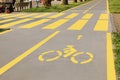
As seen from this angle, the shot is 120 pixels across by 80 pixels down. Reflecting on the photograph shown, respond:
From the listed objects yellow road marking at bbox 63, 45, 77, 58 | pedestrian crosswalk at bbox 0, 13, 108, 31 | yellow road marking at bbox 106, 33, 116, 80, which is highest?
pedestrian crosswalk at bbox 0, 13, 108, 31

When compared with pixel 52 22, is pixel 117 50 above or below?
below

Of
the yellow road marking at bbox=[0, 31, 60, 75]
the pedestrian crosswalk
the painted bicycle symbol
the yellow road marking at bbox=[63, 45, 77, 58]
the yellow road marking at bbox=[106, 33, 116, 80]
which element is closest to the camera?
the yellow road marking at bbox=[106, 33, 116, 80]

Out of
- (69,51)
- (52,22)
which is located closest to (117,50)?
(69,51)

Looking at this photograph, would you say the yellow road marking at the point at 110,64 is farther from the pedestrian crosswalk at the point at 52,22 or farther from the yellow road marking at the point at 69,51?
the pedestrian crosswalk at the point at 52,22

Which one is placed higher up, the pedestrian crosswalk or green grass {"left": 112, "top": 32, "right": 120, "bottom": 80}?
the pedestrian crosswalk

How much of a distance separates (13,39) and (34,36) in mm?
1043

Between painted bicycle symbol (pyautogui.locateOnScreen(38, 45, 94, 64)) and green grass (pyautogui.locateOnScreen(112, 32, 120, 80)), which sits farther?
painted bicycle symbol (pyautogui.locateOnScreen(38, 45, 94, 64))

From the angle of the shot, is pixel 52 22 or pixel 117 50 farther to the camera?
pixel 52 22

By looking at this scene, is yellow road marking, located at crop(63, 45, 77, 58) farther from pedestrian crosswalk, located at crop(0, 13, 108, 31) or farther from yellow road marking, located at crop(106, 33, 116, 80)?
pedestrian crosswalk, located at crop(0, 13, 108, 31)

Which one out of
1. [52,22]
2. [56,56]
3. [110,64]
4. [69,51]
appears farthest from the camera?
[52,22]

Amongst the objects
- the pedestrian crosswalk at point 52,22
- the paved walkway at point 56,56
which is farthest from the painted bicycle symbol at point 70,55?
the pedestrian crosswalk at point 52,22

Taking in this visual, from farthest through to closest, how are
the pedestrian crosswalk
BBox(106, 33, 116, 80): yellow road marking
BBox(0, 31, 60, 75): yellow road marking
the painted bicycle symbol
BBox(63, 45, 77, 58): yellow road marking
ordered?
the pedestrian crosswalk → BBox(63, 45, 77, 58): yellow road marking → the painted bicycle symbol → BBox(0, 31, 60, 75): yellow road marking → BBox(106, 33, 116, 80): yellow road marking

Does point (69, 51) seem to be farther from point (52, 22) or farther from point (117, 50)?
point (52, 22)

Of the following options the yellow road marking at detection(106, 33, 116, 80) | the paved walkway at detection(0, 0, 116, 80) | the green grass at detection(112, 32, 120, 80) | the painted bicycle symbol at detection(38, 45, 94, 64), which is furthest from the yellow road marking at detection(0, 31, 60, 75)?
the green grass at detection(112, 32, 120, 80)
